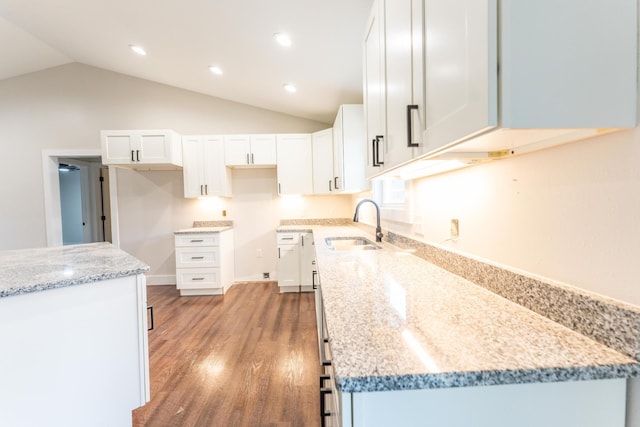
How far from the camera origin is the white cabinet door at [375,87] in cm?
131

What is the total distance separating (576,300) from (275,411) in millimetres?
1586

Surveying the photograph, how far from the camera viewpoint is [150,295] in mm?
3824

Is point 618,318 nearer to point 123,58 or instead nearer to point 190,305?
point 190,305

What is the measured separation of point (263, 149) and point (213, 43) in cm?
146

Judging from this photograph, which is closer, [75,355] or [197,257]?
[75,355]

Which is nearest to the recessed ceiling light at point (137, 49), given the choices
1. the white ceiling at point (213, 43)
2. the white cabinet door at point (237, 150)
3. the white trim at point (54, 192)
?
the white ceiling at point (213, 43)

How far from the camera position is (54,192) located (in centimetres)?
421

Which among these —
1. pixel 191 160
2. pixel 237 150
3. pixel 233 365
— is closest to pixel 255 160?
pixel 237 150

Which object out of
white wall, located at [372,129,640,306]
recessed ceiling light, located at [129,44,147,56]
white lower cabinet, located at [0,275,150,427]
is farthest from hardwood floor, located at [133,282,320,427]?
recessed ceiling light, located at [129,44,147,56]

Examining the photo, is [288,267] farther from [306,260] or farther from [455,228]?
[455,228]

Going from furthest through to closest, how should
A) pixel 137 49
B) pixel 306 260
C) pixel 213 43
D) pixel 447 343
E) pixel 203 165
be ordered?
pixel 203 165
pixel 306 260
pixel 137 49
pixel 213 43
pixel 447 343

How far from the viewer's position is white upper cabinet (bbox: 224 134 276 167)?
13.0ft

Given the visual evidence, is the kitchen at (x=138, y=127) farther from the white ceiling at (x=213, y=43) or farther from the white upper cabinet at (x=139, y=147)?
the white upper cabinet at (x=139, y=147)

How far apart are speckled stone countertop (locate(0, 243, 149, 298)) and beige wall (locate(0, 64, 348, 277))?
246 centimetres
